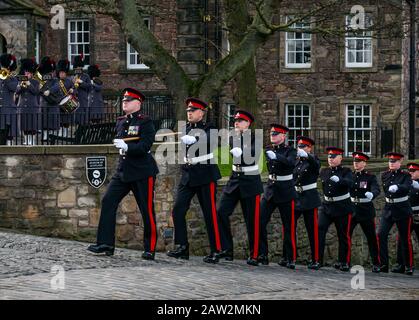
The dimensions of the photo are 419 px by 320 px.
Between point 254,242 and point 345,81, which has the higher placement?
point 345,81

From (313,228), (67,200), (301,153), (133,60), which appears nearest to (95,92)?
(67,200)

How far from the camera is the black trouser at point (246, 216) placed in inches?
713

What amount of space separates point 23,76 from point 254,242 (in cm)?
897

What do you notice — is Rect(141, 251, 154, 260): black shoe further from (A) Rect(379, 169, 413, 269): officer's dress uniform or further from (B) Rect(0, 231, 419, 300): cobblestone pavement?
(A) Rect(379, 169, 413, 269): officer's dress uniform

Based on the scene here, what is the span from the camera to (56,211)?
20.5 m

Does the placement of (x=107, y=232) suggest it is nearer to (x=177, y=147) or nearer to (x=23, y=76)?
(x=177, y=147)

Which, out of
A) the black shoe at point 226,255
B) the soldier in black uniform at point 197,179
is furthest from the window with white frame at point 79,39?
the soldier in black uniform at point 197,179

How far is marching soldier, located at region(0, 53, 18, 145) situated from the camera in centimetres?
2211

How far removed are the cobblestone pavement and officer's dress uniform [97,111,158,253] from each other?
40cm

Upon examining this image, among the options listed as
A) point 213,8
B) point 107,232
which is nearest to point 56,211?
point 107,232

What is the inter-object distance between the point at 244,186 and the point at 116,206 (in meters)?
1.93

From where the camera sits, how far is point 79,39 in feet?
129

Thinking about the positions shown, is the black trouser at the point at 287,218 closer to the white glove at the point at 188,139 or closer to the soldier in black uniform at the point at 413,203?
the white glove at the point at 188,139

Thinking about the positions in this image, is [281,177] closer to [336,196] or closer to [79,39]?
[336,196]
